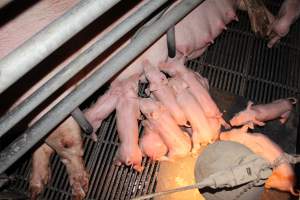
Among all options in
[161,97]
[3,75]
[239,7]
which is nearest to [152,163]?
[161,97]

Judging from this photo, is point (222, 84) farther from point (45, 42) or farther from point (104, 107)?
point (45, 42)

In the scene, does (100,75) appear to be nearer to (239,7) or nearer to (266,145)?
(266,145)

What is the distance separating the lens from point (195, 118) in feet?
10.2

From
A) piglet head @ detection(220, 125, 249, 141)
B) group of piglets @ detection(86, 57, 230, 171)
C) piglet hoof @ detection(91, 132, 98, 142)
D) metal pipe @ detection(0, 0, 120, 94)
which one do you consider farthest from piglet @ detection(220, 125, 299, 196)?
metal pipe @ detection(0, 0, 120, 94)

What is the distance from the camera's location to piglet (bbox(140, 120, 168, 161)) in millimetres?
3089

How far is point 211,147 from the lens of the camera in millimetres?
2461

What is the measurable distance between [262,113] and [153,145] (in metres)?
1.04

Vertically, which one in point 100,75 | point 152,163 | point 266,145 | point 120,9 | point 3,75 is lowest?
point 266,145

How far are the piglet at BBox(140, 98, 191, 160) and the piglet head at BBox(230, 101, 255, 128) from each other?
0.47 m

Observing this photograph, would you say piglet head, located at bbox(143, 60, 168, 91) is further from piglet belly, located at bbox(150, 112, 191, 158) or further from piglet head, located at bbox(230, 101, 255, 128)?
piglet head, located at bbox(230, 101, 255, 128)

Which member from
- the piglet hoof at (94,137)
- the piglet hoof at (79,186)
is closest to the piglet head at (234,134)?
the piglet hoof at (94,137)

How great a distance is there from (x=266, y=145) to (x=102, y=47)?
1.80 metres

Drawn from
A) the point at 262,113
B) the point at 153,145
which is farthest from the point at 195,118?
the point at 262,113

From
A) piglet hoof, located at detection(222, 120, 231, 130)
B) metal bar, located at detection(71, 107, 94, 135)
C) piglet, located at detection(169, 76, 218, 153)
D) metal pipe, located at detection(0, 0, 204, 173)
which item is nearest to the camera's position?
metal pipe, located at detection(0, 0, 204, 173)
